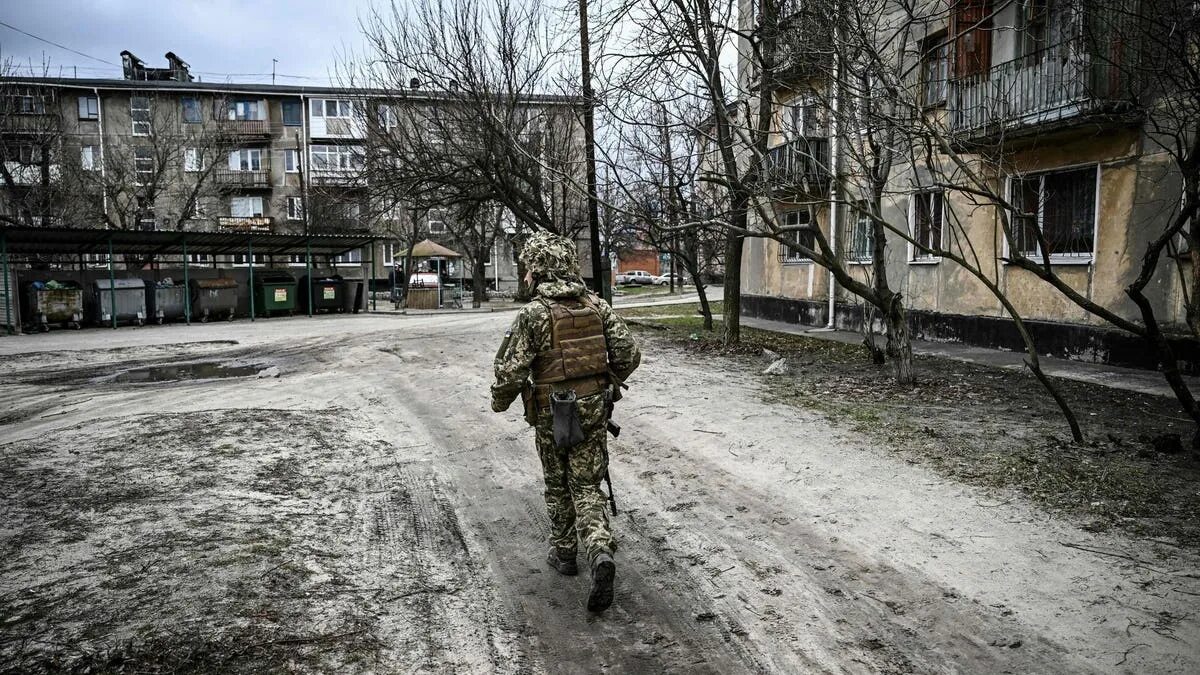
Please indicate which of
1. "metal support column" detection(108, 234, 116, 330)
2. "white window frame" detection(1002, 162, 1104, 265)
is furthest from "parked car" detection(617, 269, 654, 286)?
"white window frame" detection(1002, 162, 1104, 265)

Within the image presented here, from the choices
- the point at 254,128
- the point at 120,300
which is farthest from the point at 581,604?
the point at 254,128

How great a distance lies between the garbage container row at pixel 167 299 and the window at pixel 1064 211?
66.5 feet

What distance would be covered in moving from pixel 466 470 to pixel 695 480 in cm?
187

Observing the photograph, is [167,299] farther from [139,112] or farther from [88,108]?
[88,108]

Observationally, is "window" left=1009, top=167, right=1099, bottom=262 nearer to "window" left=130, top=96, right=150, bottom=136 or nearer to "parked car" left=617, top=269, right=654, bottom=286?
"window" left=130, top=96, right=150, bottom=136

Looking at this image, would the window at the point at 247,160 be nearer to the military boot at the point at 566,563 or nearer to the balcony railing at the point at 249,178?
the balcony railing at the point at 249,178

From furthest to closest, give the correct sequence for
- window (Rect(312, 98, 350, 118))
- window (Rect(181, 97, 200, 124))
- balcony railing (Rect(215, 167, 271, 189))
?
window (Rect(312, 98, 350, 118))
balcony railing (Rect(215, 167, 271, 189))
window (Rect(181, 97, 200, 124))

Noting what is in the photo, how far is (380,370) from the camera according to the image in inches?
452

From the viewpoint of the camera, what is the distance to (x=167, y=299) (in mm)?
21781

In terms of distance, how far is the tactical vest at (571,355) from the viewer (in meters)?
4.20

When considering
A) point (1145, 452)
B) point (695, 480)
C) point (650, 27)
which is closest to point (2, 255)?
point (650, 27)

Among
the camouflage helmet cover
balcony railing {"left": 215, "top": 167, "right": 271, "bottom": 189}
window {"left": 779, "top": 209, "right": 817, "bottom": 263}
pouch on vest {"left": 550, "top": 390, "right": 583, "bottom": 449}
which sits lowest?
pouch on vest {"left": 550, "top": 390, "right": 583, "bottom": 449}

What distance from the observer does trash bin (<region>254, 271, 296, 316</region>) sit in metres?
24.0

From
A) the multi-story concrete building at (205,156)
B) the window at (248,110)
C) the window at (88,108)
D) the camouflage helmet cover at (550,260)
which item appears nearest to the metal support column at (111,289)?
the multi-story concrete building at (205,156)
